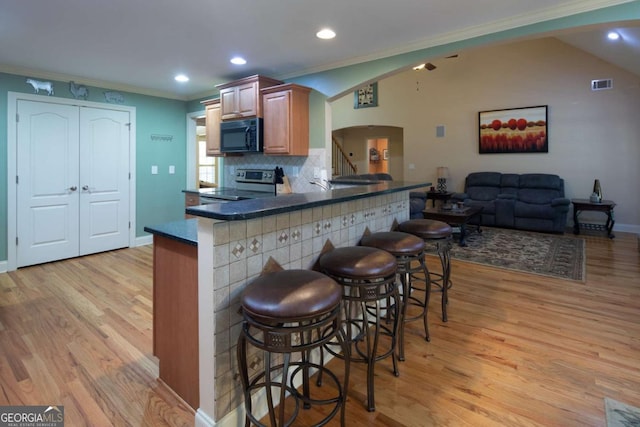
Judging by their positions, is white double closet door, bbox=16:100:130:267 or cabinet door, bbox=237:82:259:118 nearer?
cabinet door, bbox=237:82:259:118

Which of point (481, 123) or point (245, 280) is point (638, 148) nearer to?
point (481, 123)

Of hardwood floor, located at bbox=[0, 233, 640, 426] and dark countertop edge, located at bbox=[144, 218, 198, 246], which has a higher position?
dark countertop edge, located at bbox=[144, 218, 198, 246]

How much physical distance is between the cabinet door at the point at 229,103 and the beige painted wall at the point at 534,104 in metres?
5.36

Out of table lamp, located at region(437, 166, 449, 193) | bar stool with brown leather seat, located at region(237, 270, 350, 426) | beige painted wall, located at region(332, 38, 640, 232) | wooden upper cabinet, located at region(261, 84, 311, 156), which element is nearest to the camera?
bar stool with brown leather seat, located at region(237, 270, 350, 426)

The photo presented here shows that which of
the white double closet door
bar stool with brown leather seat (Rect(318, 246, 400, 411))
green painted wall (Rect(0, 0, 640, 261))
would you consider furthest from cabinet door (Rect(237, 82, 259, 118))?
bar stool with brown leather seat (Rect(318, 246, 400, 411))

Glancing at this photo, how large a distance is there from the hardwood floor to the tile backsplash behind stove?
2.05m

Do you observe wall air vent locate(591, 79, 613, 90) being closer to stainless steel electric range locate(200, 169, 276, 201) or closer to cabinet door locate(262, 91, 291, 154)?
cabinet door locate(262, 91, 291, 154)

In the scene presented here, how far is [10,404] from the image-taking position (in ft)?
5.83

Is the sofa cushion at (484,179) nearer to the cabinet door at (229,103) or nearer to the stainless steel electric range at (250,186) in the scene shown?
the stainless steel electric range at (250,186)

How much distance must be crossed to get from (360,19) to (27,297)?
4.01 metres

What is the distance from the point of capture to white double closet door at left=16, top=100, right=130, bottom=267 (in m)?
4.23

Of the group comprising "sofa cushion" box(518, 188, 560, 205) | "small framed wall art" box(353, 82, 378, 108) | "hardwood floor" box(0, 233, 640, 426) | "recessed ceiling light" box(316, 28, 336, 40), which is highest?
"small framed wall art" box(353, 82, 378, 108)

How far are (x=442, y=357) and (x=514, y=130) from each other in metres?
A: 6.39

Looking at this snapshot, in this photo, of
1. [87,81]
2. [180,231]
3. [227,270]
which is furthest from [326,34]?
[87,81]
